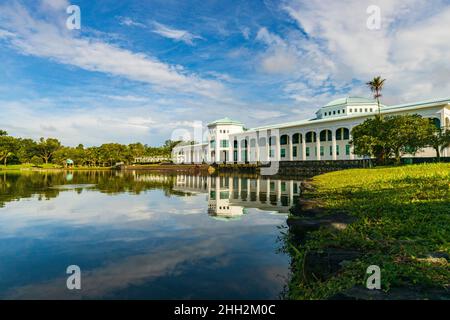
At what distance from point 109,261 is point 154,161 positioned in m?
116

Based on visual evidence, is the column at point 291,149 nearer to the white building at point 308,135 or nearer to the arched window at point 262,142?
the white building at point 308,135

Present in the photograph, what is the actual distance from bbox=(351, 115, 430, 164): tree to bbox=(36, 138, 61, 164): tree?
12385cm

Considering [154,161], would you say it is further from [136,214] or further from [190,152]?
[136,214]

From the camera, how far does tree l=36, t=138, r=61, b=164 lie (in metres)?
127

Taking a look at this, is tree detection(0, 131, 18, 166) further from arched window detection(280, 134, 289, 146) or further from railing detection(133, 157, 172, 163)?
arched window detection(280, 134, 289, 146)

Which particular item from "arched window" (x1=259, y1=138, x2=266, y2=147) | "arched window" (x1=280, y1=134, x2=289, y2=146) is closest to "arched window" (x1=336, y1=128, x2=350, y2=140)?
"arched window" (x1=280, y1=134, x2=289, y2=146)

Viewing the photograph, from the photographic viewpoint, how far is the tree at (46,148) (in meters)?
127

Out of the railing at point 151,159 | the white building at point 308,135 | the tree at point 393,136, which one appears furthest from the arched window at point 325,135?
the railing at point 151,159

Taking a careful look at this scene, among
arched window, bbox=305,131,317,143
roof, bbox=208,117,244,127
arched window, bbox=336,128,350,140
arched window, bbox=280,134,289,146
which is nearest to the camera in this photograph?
arched window, bbox=336,128,350,140

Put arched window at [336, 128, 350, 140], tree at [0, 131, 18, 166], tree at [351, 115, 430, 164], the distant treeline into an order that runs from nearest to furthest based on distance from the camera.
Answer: tree at [351, 115, 430, 164] → arched window at [336, 128, 350, 140] → tree at [0, 131, 18, 166] → the distant treeline

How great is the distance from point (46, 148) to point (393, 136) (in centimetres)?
13024
